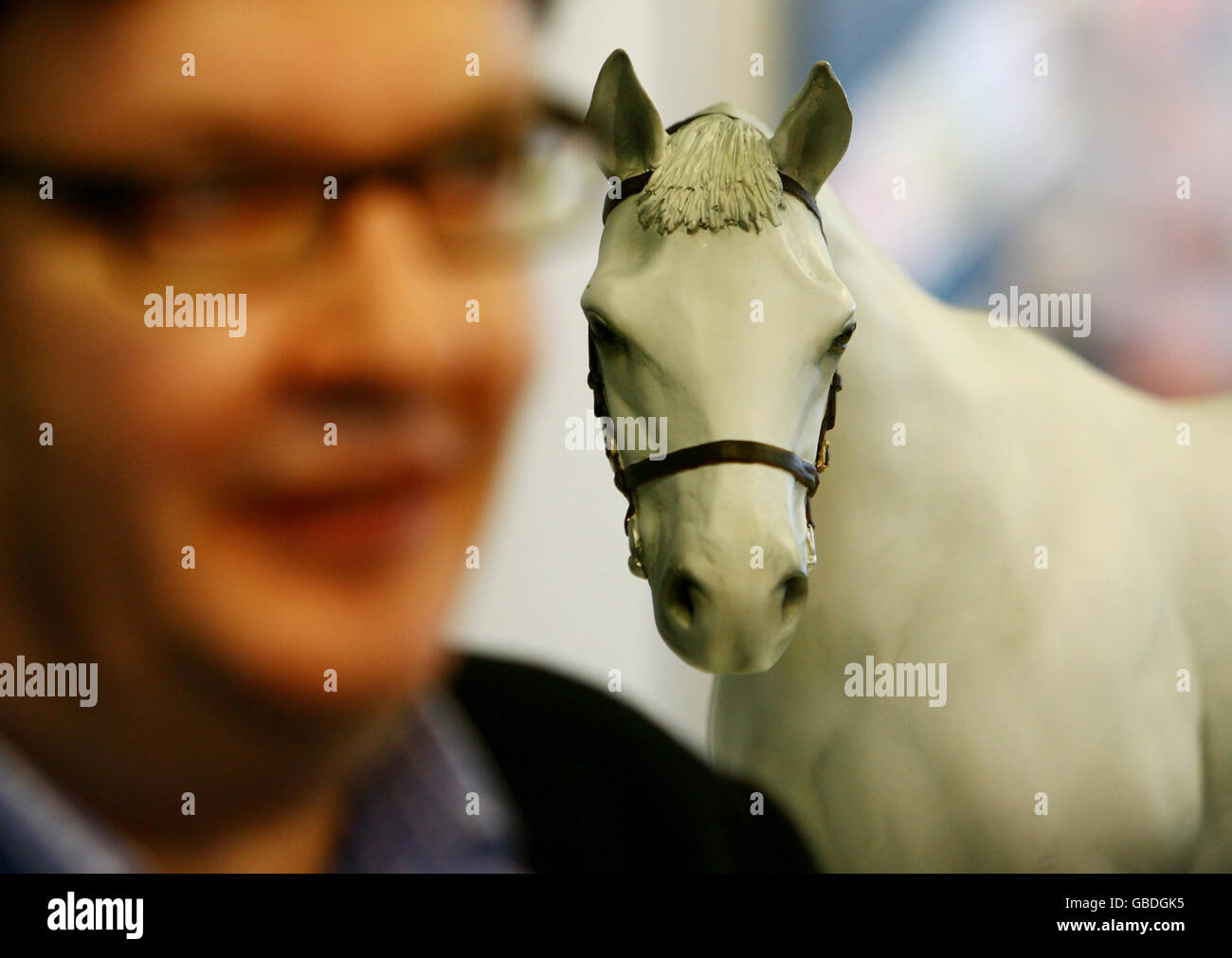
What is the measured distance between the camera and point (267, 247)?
0.81 meters

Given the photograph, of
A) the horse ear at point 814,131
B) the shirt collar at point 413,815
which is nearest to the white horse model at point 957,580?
the horse ear at point 814,131

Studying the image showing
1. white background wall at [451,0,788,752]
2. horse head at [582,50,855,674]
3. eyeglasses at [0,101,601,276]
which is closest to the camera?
horse head at [582,50,855,674]

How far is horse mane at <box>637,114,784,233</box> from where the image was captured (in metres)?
0.67

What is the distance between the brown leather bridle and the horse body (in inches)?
4.4

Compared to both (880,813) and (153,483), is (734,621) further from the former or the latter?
(153,483)

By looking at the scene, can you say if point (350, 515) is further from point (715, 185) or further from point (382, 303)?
point (715, 185)

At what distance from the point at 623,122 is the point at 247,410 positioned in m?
0.33

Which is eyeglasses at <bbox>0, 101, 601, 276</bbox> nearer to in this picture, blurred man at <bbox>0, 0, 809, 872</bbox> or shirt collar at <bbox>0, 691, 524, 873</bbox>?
blurred man at <bbox>0, 0, 809, 872</bbox>

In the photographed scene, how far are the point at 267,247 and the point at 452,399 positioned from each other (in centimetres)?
18

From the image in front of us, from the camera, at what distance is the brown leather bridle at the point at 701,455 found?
0.63 m

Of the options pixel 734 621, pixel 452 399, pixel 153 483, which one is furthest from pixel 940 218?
pixel 153 483

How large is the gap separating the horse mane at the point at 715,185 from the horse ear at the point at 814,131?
14 mm

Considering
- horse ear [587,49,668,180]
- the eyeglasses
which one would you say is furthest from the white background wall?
horse ear [587,49,668,180]
